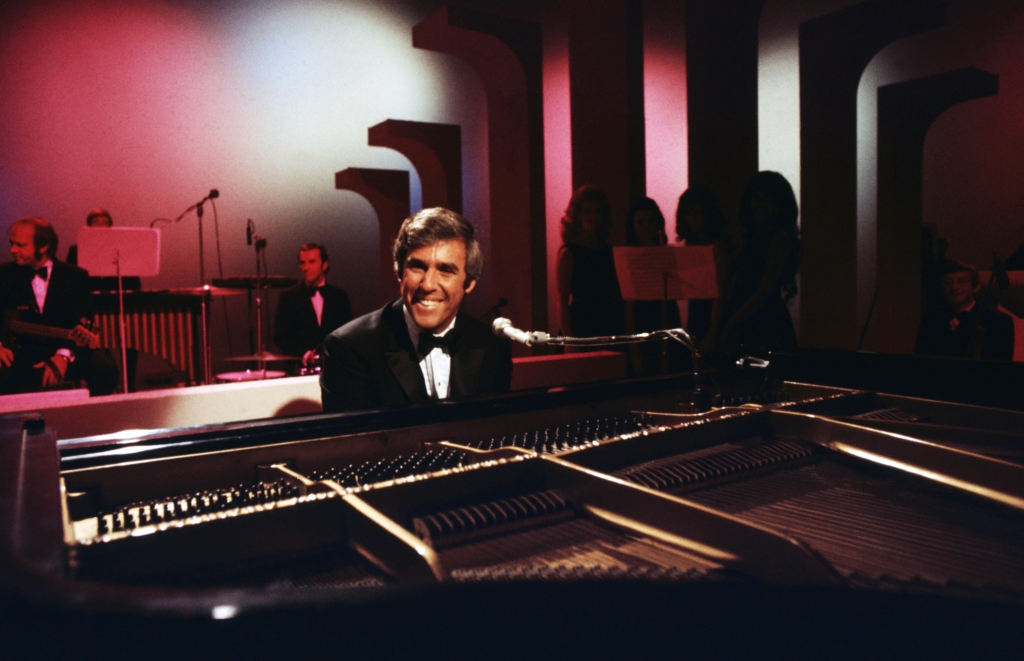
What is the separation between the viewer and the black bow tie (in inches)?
93.9

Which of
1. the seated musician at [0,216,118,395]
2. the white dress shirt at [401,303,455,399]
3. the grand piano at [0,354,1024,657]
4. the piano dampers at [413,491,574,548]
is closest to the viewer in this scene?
the grand piano at [0,354,1024,657]

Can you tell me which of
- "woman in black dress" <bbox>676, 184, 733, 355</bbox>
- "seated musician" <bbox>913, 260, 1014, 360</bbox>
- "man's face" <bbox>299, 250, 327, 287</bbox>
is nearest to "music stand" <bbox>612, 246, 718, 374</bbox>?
"woman in black dress" <bbox>676, 184, 733, 355</bbox>

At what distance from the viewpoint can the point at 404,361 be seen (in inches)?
91.6

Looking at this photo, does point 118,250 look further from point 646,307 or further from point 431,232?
point 431,232

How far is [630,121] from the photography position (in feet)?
17.5

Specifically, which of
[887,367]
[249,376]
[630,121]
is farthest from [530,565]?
[249,376]

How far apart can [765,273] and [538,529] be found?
297 cm

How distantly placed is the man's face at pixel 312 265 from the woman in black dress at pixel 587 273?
8.33 ft

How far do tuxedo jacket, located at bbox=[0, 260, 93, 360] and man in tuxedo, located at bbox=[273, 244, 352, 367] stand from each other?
4.86 ft

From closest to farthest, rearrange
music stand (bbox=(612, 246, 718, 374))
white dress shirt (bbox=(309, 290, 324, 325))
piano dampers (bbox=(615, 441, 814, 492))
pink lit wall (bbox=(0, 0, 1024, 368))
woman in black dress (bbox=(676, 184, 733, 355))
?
piano dampers (bbox=(615, 441, 814, 492)) < music stand (bbox=(612, 246, 718, 374)) < woman in black dress (bbox=(676, 184, 733, 355)) < white dress shirt (bbox=(309, 290, 324, 325)) < pink lit wall (bbox=(0, 0, 1024, 368))

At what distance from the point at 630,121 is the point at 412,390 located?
3658 millimetres

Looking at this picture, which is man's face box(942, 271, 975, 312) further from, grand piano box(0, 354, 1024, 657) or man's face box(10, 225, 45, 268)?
man's face box(10, 225, 45, 268)

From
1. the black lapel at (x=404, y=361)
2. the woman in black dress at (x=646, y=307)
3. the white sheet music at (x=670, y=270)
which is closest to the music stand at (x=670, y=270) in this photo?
the white sheet music at (x=670, y=270)

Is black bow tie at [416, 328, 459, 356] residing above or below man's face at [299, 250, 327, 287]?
below
